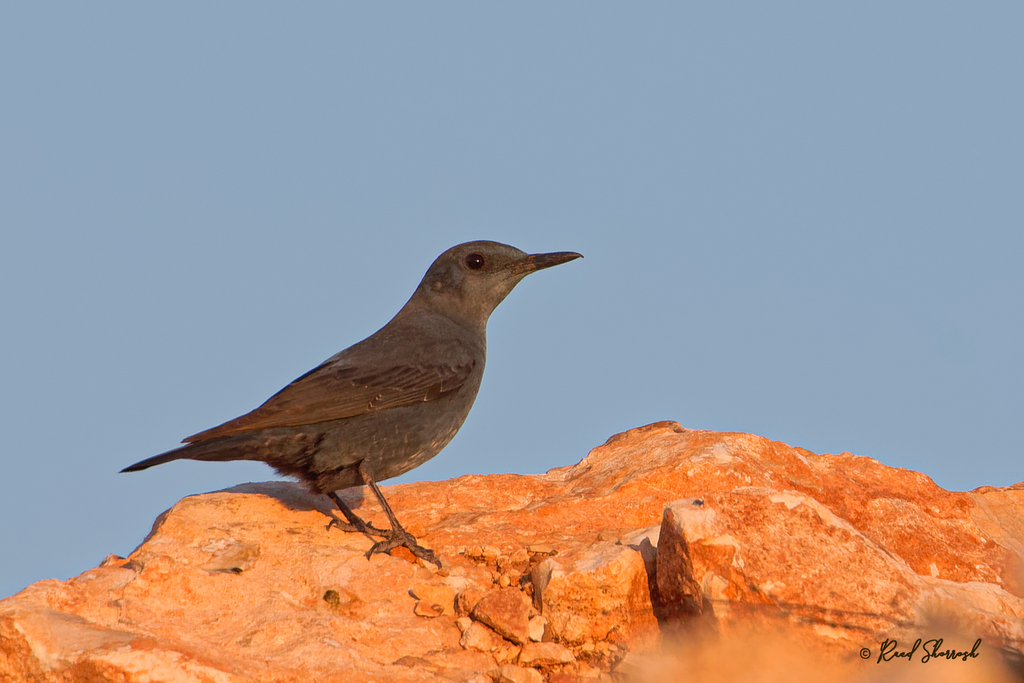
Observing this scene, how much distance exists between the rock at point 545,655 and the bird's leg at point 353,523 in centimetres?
175

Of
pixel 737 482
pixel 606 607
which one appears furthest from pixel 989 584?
pixel 606 607

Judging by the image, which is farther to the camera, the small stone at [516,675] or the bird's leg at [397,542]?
the bird's leg at [397,542]

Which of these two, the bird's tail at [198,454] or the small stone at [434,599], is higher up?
the bird's tail at [198,454]

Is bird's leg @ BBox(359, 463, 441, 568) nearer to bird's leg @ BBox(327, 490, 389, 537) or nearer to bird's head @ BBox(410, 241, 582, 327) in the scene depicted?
bird's leg @ BBox(327, 490, 389, 537)

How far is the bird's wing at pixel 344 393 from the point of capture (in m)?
6.45

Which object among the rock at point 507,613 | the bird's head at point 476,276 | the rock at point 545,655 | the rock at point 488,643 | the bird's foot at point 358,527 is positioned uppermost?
the bird's head at point 476,276

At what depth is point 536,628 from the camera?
5027mm

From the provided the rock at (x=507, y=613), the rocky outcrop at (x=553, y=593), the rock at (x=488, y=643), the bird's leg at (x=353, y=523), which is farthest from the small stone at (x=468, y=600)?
the bird's leg at (x=353, y=523)

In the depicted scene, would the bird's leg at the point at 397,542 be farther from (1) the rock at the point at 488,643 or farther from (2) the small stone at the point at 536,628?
(2) the small stone at the point at 536,628

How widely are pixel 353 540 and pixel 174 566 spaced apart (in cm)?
123

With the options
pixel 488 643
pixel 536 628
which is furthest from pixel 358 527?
pixel 536 628

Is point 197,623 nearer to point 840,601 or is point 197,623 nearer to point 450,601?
point 450,601

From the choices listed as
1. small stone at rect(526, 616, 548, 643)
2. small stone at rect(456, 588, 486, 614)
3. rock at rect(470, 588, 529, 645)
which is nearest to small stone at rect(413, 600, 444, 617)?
small stone at rect(456, 588, 486, 614)

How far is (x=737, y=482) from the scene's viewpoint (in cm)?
671
